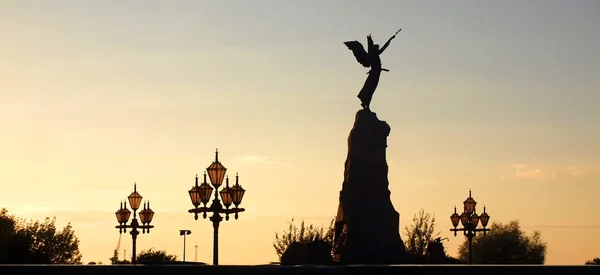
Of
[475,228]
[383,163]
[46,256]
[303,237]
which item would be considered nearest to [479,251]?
[303,237]

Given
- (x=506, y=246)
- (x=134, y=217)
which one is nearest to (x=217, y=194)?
(x=134, y=217)

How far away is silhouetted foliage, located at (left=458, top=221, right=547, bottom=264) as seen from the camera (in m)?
122

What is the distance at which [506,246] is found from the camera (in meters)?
126

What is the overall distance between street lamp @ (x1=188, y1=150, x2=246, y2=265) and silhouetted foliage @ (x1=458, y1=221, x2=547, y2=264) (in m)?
A: 75.9

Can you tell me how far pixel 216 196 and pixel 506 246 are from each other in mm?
88254

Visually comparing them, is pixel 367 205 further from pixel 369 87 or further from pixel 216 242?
pixel 216 242

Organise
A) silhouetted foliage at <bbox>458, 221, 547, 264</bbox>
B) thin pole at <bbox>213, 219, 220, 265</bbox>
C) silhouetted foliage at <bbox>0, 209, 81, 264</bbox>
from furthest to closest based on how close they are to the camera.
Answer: silhouetted foliage at <bbox>458, 221, 547, 264</bbox>
silhouetted foliage at <bbox>0, 209, 81, 264</bbox>
thin pole at <bbox>213, 219, 220, 265</bbox>

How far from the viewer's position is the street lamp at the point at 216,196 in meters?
41.2

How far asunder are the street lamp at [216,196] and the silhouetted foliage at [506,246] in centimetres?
7592
